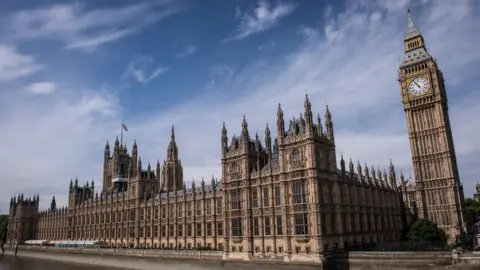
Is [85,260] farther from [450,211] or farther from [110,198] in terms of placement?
[450,211]

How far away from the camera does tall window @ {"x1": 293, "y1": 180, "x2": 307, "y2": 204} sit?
5741 cm

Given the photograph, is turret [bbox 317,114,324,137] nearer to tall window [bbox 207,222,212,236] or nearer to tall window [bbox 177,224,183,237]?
tall window [bbox 207,222,212,236]

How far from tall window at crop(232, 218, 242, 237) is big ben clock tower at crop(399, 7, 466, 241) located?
168ft

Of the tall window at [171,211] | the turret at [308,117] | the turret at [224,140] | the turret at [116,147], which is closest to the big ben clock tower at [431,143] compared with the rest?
the turret at [308,117]

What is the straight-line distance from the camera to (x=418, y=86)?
97.6 metres

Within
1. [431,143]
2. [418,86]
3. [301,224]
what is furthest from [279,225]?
[418,86]

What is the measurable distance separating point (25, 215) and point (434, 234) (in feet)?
553

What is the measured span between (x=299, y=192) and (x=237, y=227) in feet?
46.8

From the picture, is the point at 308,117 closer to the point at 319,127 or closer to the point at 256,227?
the point at 319,127

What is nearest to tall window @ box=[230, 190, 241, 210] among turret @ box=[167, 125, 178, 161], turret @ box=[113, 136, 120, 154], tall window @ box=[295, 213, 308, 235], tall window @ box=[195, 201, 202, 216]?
tall window @ box=[295, 213, 308, 235]

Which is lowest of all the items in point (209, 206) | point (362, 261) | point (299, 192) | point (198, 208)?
point (362, 261)

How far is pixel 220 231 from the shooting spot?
82000mm

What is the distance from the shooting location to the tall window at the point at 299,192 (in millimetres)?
57406

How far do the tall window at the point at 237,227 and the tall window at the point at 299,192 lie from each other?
1215 cm
